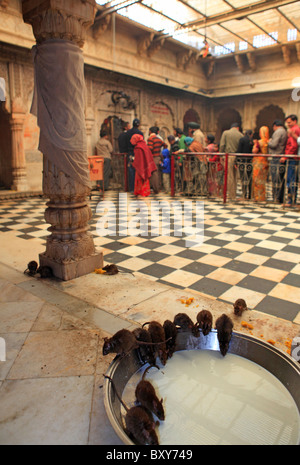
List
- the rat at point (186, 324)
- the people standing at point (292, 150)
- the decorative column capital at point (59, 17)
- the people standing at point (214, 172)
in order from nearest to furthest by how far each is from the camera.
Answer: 1. the rat at point (186, 324)
2. the decorative column capital at point (59, 17)
3. the people standing at point (292, 150)
4. the people standing at point (214, 172)

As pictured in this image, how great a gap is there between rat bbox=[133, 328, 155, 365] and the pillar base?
1.50 meters

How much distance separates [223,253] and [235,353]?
230 centimetres

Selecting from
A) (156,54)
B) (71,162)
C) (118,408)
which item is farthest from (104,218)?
(156,54)

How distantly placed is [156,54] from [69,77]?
1122 centimetres

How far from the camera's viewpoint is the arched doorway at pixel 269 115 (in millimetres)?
15573

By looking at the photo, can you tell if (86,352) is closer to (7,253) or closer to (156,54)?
(7,253)

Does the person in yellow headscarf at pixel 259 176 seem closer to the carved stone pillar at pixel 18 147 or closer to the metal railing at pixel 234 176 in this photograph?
the metal railing at pixel 234 176

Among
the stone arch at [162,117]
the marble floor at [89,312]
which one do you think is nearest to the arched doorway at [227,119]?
the stone arch at [162,117]

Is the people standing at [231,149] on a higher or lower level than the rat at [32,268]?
higher

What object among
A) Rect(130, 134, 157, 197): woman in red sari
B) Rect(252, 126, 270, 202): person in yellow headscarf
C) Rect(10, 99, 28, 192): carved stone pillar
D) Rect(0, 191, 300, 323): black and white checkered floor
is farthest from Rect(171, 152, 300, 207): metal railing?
Rect(10, 99, 28, 192): carved stone pillar

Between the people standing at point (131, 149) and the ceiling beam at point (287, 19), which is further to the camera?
the ceiling beam at point (287, 19)

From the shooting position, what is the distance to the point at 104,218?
605 centimetres

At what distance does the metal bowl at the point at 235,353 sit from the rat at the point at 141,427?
0.06 meters

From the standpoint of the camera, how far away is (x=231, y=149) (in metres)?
8.38
